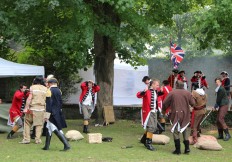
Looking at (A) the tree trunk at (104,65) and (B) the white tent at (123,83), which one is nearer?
(A) the tree trunk at (104,65)

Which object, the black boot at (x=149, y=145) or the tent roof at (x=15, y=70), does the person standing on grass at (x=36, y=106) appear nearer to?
the tent roof at (x=15, y=70)

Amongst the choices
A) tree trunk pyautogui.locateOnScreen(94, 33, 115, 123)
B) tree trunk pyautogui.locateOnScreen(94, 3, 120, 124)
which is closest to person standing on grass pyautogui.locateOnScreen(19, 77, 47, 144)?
tree trunk pyautogui.locateOnScreen(94, 3, 120, 124)

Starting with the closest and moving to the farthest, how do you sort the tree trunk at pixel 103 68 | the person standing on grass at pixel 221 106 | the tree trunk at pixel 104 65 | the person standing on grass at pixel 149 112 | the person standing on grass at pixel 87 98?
the person standing on grass at pixel 149 112 → the person standing on grass at pixel 221 106 → the person standing on grass at pixel 87 98 → the tree trunk at pixel 104 65 → the tree trunk at pixel 103 68

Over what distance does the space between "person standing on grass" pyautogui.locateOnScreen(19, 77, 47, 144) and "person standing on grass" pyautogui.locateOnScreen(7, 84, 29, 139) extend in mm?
833

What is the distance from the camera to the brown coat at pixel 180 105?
1044 cm

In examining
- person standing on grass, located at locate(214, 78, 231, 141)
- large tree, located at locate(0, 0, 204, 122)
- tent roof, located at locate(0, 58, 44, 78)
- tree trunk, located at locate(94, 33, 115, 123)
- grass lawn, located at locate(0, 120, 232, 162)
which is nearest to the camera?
grass lawn, located at locate(0, 120, 232, 162)

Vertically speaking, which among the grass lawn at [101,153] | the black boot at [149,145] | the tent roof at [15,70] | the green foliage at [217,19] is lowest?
the grass lawn at [101,153]

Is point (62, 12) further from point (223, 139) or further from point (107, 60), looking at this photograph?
point (223, 139)

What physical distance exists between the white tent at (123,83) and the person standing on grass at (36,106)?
31.8 ft

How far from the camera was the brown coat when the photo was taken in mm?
10438

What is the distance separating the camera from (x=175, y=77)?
16.8 metres

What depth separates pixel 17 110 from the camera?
12844 mm

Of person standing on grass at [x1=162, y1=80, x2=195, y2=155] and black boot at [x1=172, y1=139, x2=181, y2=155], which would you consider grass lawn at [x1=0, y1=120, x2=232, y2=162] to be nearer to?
black boot at [x1=172, y1=139, x2=181, y2=155]

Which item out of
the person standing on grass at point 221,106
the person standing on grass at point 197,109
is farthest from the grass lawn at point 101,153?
the person standing on grass at point 197,109
